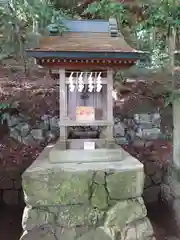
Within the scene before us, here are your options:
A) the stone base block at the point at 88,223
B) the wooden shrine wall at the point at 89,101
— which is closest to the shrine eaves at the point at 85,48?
the wooden shrine wall at the point at 89,101

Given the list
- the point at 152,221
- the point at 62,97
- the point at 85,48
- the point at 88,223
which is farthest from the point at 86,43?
the point at 152,221

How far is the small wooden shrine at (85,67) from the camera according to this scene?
146 inches

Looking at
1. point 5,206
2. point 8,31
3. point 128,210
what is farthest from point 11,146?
point 128,210

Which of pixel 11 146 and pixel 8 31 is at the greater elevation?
pixel 8 31

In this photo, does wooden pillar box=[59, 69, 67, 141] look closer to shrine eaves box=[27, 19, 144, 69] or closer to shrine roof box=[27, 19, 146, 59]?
shrine eaves box=[27, 19, 144, 69]

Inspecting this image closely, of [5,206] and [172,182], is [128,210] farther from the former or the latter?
[5,206]

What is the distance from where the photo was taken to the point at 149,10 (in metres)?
5.37

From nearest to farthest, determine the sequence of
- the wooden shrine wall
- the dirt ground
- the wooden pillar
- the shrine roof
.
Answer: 1. the shrine roof
2. the wooden pillar
3. the wooden shrine wall
4. the dirt ground

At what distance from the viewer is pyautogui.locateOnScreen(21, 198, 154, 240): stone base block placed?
12.1ft

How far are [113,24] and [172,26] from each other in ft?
5.05

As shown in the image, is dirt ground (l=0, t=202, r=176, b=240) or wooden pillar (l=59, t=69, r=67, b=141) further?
dirt ground (l=0, t=202, r=176, b=240)

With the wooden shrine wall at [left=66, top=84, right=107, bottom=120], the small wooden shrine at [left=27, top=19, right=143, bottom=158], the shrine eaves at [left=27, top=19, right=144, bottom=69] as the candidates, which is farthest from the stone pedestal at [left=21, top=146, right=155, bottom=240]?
the shrine eaves at [left=27, top=19, right=144, bottom=69]

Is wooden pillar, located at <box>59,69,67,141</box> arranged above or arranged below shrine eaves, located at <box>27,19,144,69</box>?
below

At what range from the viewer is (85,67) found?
155 inches
